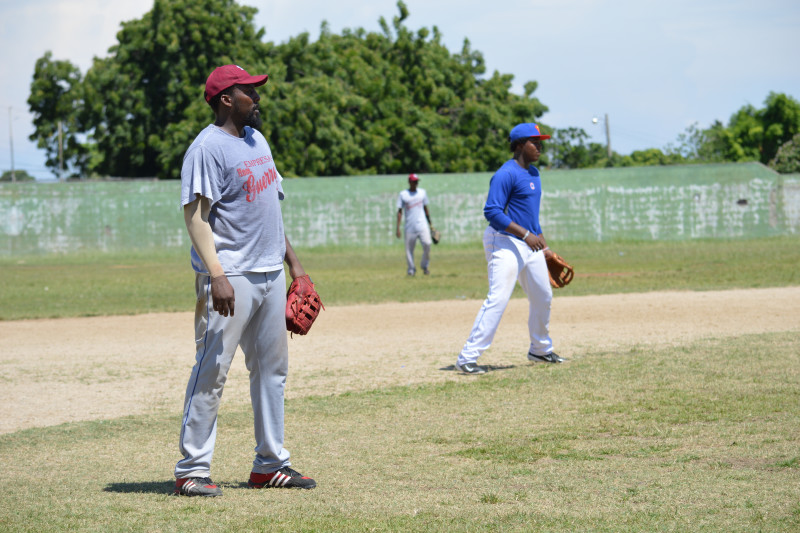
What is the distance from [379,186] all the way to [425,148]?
357 inches

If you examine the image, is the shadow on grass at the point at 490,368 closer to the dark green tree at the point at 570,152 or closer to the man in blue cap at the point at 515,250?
the man in blue cap at the point at 515,250

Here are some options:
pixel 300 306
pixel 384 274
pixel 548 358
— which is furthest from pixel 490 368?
pixel 384 274

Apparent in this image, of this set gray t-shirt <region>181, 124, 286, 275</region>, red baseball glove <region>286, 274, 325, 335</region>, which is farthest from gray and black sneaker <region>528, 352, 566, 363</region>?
gray t-shirt <region>181, 124, 286, 275</region>

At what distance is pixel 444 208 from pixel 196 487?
30059mm

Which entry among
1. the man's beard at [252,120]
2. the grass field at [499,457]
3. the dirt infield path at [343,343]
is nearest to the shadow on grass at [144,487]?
the grass field at [499,457]

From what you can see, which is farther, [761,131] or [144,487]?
[761,131]

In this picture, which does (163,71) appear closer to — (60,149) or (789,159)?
(60,149)

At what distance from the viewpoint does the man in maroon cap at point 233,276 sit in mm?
4832

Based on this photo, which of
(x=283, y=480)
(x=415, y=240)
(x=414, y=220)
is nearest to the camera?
(x=283, y=480)

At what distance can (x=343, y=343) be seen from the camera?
11.2 meters

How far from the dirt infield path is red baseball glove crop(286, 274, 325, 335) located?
2.82 m

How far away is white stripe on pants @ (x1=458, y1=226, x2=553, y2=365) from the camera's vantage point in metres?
8.78

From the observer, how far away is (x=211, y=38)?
39.2 meters

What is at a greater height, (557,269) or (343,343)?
(557,269)
